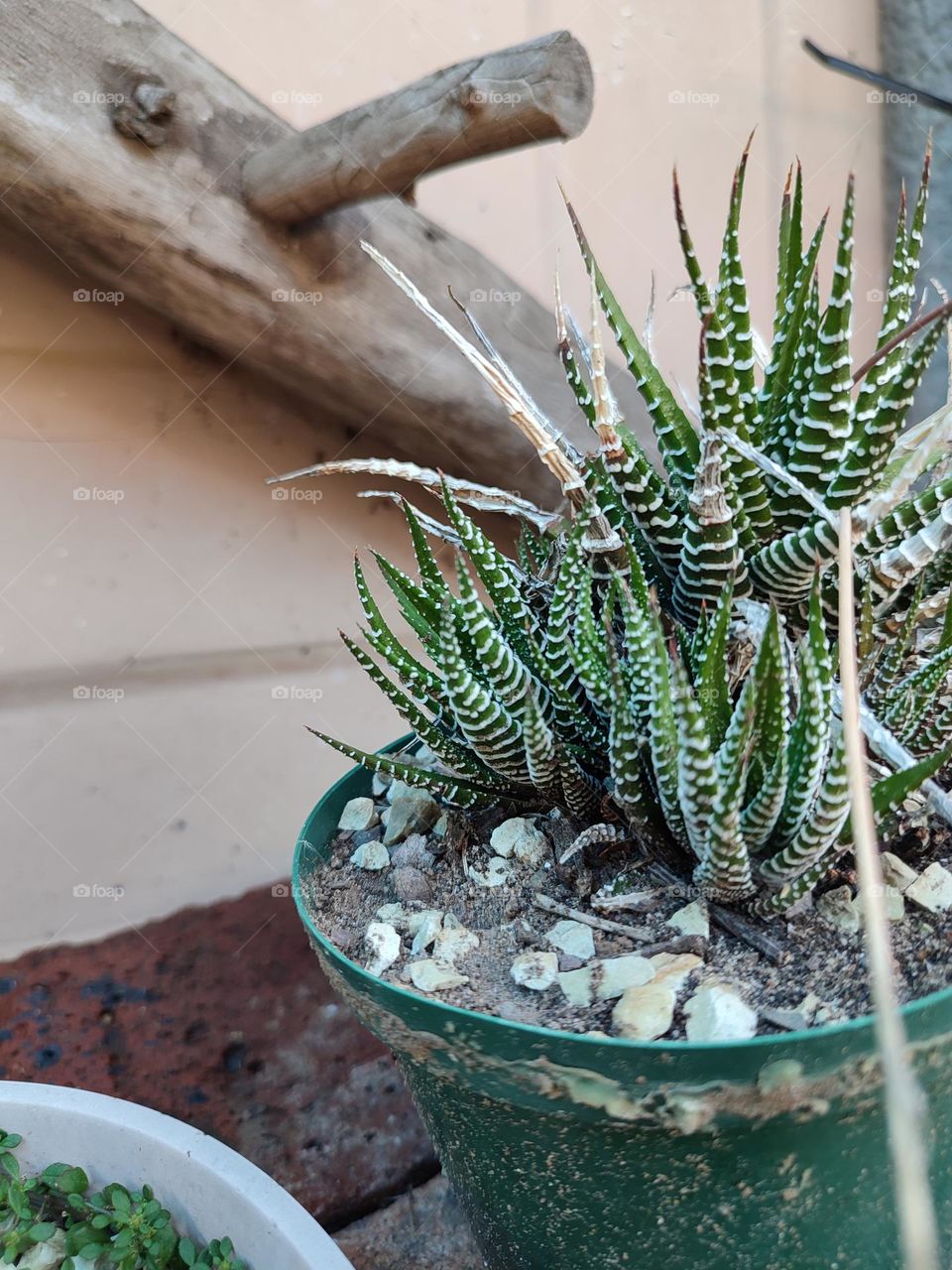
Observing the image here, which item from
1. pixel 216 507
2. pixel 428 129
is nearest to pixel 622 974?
pixel 428 129

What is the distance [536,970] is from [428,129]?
31.1 inches

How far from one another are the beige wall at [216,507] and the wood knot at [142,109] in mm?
267

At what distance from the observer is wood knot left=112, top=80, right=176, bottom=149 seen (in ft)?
3.50

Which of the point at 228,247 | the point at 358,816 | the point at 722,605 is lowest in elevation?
the point at 358,816

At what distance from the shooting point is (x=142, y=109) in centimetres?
107

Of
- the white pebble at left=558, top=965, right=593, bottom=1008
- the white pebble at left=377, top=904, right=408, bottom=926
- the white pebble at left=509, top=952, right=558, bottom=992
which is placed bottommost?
the white pebble at left=377, top=904, right=408, bottom=926

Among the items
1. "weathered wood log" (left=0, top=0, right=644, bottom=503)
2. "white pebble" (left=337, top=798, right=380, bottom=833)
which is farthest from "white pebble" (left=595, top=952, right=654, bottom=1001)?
"weathered wood log" (left=0, top=0, right=644, bottom=503)

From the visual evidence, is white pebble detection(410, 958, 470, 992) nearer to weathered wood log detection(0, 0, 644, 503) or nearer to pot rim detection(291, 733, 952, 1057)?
pot rim detection(291, 733, 952, 1057)

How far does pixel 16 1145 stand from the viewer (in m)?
0.86

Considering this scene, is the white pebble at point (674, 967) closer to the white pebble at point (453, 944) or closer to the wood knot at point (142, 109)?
the white pebble at point (453, 944)

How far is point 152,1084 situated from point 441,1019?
0.80 m

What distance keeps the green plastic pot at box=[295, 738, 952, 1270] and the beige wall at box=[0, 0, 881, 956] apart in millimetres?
859

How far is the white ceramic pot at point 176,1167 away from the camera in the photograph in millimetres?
754

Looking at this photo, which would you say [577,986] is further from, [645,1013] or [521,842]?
[521,842]
